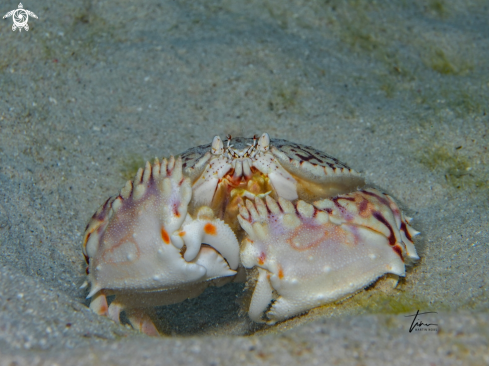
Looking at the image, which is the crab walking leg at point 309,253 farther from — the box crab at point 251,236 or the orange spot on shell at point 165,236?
the orange spot on shell at point 165,236

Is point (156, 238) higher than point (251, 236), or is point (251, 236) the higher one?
point (251, 236)

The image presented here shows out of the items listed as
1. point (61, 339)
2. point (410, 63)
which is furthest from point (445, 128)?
point (61, 339)

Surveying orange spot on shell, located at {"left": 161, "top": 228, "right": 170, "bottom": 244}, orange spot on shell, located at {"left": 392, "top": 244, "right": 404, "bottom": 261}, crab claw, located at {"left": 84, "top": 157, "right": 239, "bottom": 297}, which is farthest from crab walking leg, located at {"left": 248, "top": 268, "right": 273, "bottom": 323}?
orange spot on shell, located at {"left": 392, "top": 244, "right": 404, "bottom": 261}

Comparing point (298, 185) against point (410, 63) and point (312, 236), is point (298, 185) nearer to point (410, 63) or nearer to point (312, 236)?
point (312, 236)

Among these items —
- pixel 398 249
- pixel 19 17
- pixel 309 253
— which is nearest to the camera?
pixel 309 253

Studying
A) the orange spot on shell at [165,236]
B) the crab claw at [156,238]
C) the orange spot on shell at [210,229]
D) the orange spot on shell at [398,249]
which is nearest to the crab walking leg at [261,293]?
the crab claw at [156,238]

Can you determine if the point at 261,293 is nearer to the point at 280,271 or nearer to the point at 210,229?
the point at 280,271

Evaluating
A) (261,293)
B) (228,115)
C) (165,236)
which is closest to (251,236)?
(261,293)

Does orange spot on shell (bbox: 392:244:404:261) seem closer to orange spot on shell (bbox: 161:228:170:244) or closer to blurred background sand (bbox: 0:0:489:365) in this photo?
blurred background sand (bbox: 0:0:489:365)
